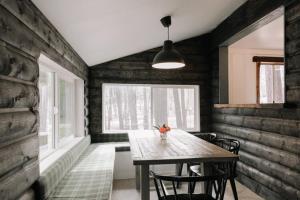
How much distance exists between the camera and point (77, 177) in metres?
2.54

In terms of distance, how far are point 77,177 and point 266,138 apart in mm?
2545

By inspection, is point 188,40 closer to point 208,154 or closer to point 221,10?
point 221,10

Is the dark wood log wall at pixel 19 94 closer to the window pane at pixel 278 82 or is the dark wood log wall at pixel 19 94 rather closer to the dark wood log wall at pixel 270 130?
the dark wood log wall at pixel 270 130

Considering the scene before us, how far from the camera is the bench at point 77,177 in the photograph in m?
2.02

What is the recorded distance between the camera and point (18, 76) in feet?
5.08

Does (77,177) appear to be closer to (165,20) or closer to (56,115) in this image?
(56,115)

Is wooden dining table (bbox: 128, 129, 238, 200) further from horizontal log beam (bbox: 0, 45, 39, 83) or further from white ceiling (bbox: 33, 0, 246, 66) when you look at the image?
white ceiling (bbox: 33, 0, 246, 66)

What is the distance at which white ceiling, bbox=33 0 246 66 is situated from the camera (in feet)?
7.04

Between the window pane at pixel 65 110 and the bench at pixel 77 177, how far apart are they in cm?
29

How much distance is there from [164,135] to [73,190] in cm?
145

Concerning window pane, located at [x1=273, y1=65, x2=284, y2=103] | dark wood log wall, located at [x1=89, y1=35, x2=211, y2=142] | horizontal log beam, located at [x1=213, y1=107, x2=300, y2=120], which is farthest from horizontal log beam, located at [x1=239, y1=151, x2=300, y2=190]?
window pane, located at [x1=273, y1=65, x2=284, y2=103]

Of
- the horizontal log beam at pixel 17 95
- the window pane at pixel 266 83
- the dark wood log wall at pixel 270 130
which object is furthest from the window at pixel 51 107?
the window pane at pixel 266 83

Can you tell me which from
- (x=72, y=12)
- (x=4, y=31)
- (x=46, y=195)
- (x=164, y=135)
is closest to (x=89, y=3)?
(x=72, y=12)

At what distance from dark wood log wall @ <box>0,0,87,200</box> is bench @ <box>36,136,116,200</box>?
255 millimetres
